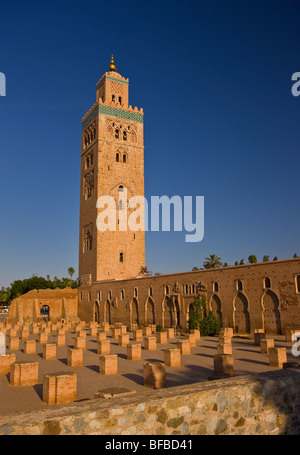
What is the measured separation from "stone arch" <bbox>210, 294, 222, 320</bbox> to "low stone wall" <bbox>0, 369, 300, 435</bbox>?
1596 centimetres

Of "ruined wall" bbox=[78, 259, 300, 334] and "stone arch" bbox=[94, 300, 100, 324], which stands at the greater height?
"ruined wall" bbox=[78, 259, 300, 334]

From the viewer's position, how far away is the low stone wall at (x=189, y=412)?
3488mm

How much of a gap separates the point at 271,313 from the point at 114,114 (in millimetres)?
28704

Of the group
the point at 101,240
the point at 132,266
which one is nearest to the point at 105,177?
the point at 101,240

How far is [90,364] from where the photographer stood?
40.5 ft

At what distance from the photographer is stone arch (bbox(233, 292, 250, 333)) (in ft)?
63.4

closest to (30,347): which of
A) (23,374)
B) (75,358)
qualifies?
(75,358)

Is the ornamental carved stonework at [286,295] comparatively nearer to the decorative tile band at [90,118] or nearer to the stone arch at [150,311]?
the stone arch at [150,311]

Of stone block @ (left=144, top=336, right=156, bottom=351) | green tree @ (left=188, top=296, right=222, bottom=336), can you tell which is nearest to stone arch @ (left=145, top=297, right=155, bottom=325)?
green tree @ (left=188, top=296, right=222, bottom=336)

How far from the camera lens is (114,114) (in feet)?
129

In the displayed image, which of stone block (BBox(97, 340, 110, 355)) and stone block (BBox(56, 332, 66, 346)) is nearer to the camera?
stone block (BBox(97, 340, 110, 355))

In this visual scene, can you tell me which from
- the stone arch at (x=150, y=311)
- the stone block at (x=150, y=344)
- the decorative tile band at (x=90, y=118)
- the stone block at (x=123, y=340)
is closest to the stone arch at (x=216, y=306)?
the stone arch at (x=150, y=311)

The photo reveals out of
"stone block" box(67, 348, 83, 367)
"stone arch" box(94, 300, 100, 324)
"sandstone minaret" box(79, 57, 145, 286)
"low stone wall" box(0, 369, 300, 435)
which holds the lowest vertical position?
"stone arch" box(94, 300, 100, 324)

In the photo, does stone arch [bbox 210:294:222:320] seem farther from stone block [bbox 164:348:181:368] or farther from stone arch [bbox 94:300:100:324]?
stone arch [bbox 94:300:100:324]
